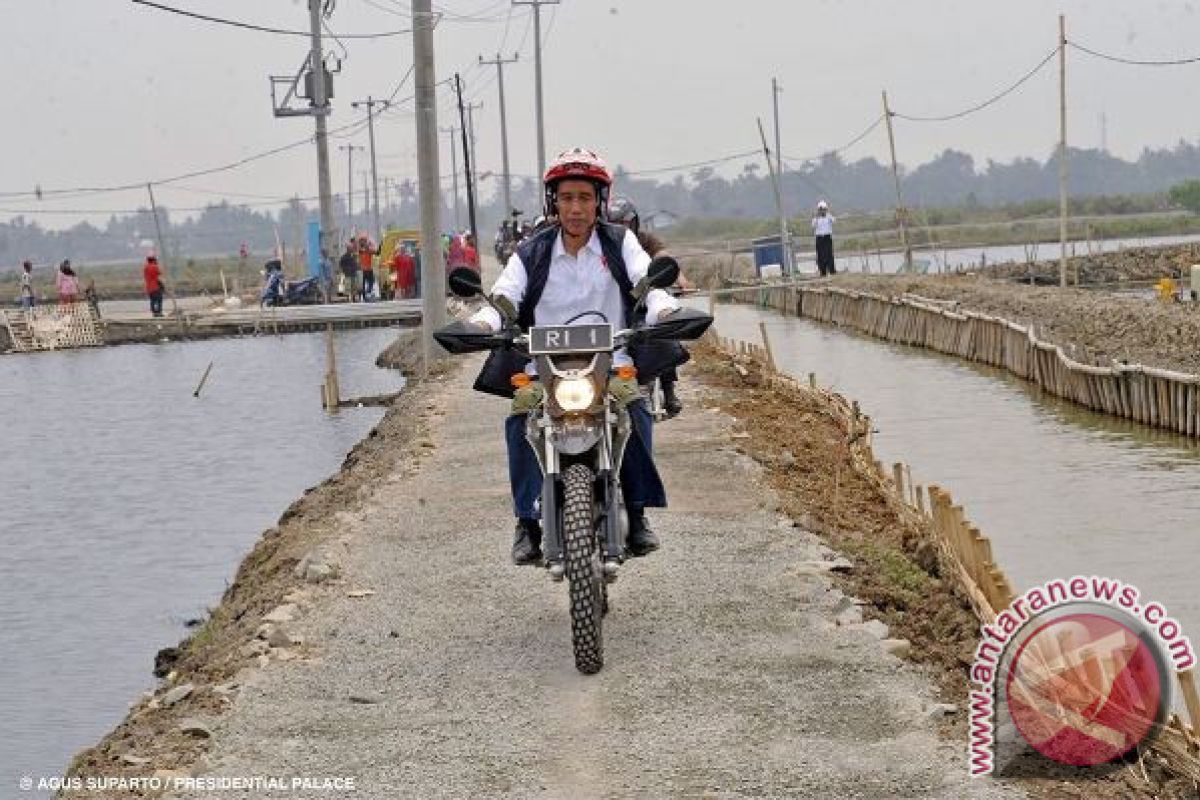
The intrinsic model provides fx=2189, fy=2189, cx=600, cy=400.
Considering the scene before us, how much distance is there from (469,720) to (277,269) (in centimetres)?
4589

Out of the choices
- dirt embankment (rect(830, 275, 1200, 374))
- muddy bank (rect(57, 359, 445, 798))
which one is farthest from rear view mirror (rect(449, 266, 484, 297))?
dirt embankment (rect(830, 275, 1200, 374))

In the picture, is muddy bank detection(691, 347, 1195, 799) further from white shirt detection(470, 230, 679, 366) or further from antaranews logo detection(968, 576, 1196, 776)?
white shirt detection(470, 230, 679, 366)

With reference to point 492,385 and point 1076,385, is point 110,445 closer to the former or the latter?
point 1076,385

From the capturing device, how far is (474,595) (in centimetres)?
1005

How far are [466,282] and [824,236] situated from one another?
37.9 metres

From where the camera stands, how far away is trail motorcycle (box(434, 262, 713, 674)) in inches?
324

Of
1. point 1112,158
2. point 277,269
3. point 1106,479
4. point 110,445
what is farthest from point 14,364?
point 1112,158

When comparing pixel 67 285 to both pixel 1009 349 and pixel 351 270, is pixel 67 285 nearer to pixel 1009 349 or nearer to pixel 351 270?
pixel 351 270

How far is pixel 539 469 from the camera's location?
8.84 m

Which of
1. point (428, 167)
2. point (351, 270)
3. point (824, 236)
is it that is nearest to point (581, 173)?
point (428, 167)

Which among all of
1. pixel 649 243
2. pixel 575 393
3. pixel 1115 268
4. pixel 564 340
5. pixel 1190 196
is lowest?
pixel 1115 268

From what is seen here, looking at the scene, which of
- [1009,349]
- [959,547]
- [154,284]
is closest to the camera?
[959,547]

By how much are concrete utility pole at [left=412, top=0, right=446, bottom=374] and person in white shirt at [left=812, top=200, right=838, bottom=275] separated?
1647 centimetres

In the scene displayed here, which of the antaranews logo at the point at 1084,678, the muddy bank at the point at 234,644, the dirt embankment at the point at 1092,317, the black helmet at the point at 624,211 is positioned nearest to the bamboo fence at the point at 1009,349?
the dirt embankment at the point at 1092,317
